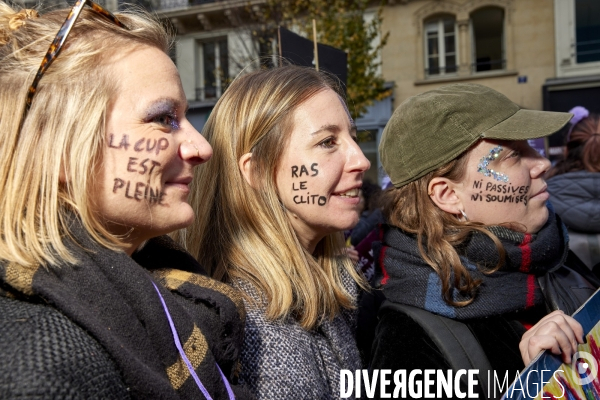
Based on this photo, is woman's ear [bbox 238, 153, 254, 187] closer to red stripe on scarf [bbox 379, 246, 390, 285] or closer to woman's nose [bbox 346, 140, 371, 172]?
woman's nose [bbox 346, 140, 371, 172]

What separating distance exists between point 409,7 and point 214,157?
45.1 ft

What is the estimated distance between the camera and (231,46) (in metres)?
14.4

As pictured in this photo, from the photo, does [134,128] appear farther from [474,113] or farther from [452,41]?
[452,41]

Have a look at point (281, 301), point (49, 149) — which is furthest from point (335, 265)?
point (49, 149)

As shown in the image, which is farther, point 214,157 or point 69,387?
point 214,157

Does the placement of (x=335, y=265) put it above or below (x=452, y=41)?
below

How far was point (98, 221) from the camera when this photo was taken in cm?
120

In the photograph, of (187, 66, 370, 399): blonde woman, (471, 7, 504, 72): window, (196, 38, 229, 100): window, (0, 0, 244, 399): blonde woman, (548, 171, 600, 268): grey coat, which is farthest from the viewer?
(196, 38, 229, 100): window

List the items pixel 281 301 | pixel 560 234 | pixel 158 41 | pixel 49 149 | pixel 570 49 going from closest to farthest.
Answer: pixel 49 149, pixel 158 41, pixel 281 301, pixel 560 234, pixel 570 49

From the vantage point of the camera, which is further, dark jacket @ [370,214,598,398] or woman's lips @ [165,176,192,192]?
dark jacket @ [370,214,598,398]

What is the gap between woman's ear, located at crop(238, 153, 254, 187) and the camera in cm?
189

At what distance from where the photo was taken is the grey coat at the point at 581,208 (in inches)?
120
